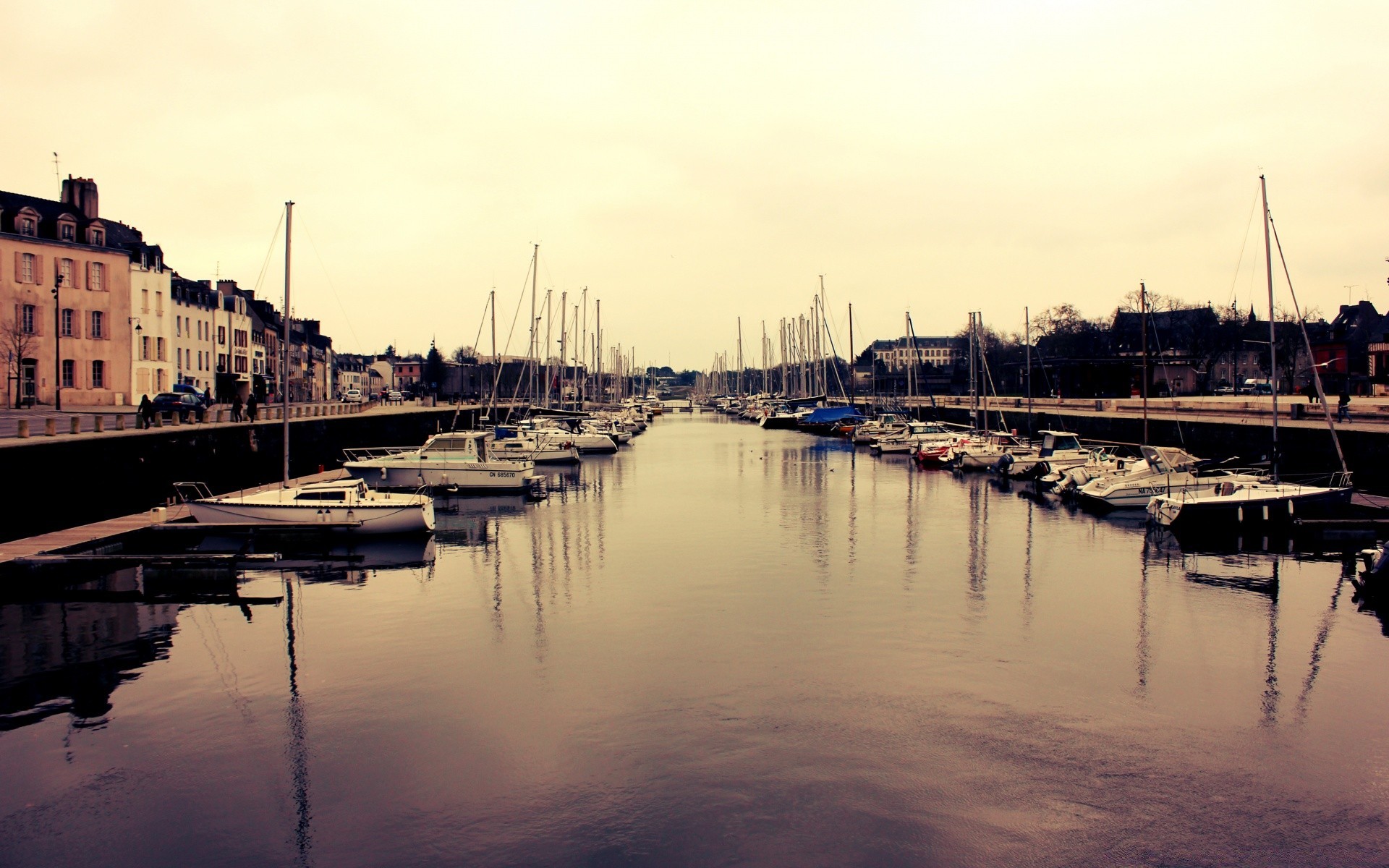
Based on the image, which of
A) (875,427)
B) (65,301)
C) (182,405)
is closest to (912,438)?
(875,427)

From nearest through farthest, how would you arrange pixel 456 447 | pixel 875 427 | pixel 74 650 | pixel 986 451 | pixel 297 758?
pixel 297 758
pixel 74 650
pixel 456 447
pixel 986 451
pixel 875 427

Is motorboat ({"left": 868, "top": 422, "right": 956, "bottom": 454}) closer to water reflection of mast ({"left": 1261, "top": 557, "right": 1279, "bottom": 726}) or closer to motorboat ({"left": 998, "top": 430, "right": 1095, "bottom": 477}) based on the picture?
motorboat ({"left": 998, "top": 430, "right": 1095, "bottom": 477})

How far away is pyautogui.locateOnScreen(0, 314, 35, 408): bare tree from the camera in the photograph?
61.3 metres

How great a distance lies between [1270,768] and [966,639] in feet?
25.4

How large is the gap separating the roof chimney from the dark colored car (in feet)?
74.5

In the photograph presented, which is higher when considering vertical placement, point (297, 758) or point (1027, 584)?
point (1027, 584)

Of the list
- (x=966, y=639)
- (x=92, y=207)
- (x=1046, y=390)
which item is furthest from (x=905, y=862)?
(x=1046, y=390)

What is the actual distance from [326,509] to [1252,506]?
32904mm

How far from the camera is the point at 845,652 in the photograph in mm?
20859

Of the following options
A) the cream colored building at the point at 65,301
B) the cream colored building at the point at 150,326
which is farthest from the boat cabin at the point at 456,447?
the cream colored building at the point at 150,326

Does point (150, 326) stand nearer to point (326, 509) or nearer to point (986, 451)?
point (326, 509)

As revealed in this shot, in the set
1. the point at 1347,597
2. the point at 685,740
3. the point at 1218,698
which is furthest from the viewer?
the point at 1347,597

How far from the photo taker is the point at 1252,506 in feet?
116

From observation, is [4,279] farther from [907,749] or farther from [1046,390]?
[1046,390]
